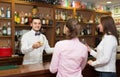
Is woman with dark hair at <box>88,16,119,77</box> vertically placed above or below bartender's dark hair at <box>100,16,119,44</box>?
below

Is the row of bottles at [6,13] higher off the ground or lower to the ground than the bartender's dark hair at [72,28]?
higher

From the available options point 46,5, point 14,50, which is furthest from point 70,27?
point 46,5

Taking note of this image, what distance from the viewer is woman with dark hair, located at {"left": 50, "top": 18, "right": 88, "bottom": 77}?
6.02 ft

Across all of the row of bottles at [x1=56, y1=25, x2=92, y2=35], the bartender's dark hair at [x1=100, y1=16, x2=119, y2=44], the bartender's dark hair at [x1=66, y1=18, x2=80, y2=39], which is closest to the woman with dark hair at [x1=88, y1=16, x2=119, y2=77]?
the bartender's dark hair at [x1=100, y1=16, x2=119, y2=44]

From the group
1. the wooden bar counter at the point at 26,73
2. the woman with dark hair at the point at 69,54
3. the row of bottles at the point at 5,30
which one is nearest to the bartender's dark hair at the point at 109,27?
the woman with dark hair at the point at 69,54

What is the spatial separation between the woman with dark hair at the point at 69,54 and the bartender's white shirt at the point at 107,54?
1.27ft

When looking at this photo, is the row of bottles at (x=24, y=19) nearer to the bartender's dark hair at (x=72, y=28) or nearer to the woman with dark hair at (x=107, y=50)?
the woman with dark hair at (x=107, y=50)

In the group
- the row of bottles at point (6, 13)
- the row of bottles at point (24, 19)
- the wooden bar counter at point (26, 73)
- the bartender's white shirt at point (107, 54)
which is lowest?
Result: the wooden bar counter at point (26, 73)

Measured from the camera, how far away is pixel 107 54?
2.16 m

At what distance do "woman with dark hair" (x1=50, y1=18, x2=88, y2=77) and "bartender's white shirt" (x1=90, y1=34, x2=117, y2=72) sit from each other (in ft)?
1.27

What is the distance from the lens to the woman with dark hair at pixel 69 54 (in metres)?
1.83

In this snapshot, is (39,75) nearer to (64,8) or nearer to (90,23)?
(64,8)

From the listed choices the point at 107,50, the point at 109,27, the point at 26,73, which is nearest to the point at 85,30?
the point at 109,27

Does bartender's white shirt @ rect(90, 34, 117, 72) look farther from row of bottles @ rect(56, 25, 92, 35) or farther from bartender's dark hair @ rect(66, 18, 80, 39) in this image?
row of bottles @ rect(56, 25, 92, 35)
